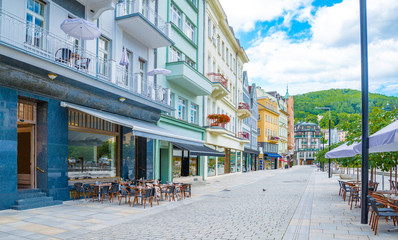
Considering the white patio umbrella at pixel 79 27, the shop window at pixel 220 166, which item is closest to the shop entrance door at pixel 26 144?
the white patio umbrella at pixel 79 27

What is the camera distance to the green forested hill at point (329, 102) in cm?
6962

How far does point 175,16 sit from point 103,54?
916cm

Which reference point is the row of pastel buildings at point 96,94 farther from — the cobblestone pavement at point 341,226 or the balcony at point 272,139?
the balcony at point 272,139

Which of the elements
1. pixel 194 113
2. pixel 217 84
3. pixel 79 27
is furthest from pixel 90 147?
pixel 217 84

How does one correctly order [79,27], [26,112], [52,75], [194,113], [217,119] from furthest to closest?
1. [217,119]
2. [194,113]
3. [26,112]
4. [52,75]
5. [79,27]

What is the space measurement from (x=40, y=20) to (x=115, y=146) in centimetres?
656

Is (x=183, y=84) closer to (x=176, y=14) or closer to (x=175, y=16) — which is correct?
(x=175, y=16)

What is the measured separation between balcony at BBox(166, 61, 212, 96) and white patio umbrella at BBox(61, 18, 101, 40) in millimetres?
9143

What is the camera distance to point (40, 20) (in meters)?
11.6

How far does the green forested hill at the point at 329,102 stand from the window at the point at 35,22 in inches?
2032

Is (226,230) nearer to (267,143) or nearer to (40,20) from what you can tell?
(40,20)

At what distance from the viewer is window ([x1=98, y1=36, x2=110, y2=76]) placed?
46.6 feet

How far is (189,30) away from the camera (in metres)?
Answer: 25.0

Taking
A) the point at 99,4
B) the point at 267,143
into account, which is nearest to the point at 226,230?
the point at 99,4
